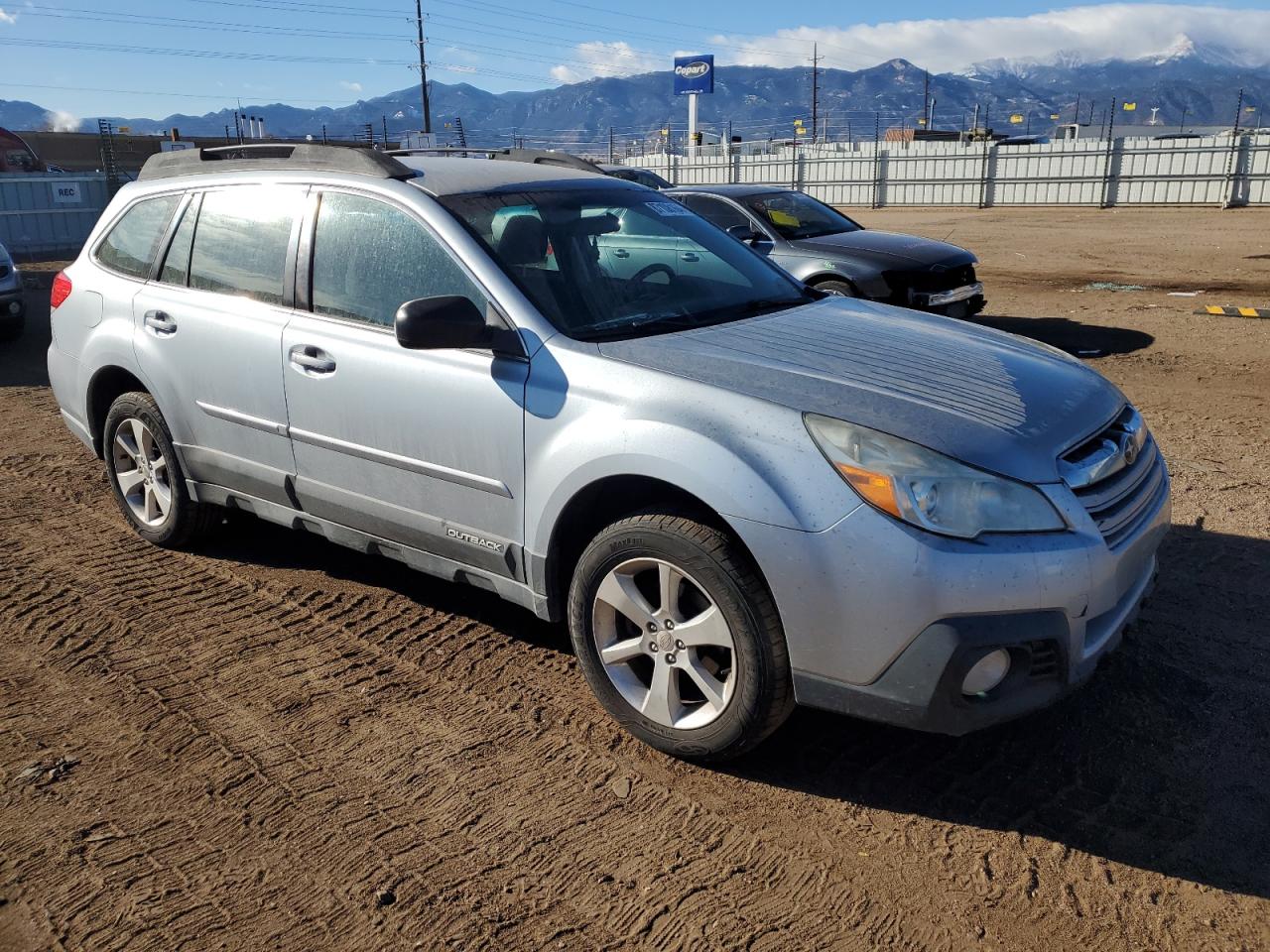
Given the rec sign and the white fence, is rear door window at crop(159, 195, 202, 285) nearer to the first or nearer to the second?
the rec sign

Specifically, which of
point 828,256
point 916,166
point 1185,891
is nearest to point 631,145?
point 916,166

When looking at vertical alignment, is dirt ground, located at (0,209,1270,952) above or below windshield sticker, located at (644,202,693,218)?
below

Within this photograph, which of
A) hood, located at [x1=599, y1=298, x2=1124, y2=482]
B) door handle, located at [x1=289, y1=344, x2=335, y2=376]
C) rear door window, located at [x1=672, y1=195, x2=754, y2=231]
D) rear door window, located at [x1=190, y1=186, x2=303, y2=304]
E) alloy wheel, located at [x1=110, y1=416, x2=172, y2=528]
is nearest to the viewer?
hood, located at [x1=599, y1=298, x2=1124, y2=482]

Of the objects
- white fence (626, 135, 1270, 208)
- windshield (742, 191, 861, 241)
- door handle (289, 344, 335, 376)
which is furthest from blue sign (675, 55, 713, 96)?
door handle (289, 344, 335, 376)

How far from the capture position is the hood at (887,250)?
9.77 m

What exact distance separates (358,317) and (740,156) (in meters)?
36.2

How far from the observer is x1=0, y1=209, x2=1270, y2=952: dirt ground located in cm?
257

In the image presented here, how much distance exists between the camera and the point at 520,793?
3086mm

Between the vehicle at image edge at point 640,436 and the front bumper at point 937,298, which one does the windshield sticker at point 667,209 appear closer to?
the vehicle at image edge at point 640,436

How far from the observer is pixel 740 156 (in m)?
38.0

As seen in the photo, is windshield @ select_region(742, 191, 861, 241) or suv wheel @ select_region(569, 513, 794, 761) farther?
windshield @ select_region(742, 191, 861, 241)

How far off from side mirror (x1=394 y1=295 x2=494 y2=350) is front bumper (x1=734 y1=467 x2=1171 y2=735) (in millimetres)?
1146

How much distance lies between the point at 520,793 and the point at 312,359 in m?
1.86

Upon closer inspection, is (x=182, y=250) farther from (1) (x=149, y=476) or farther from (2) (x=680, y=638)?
(2) (x=680, y=638)
